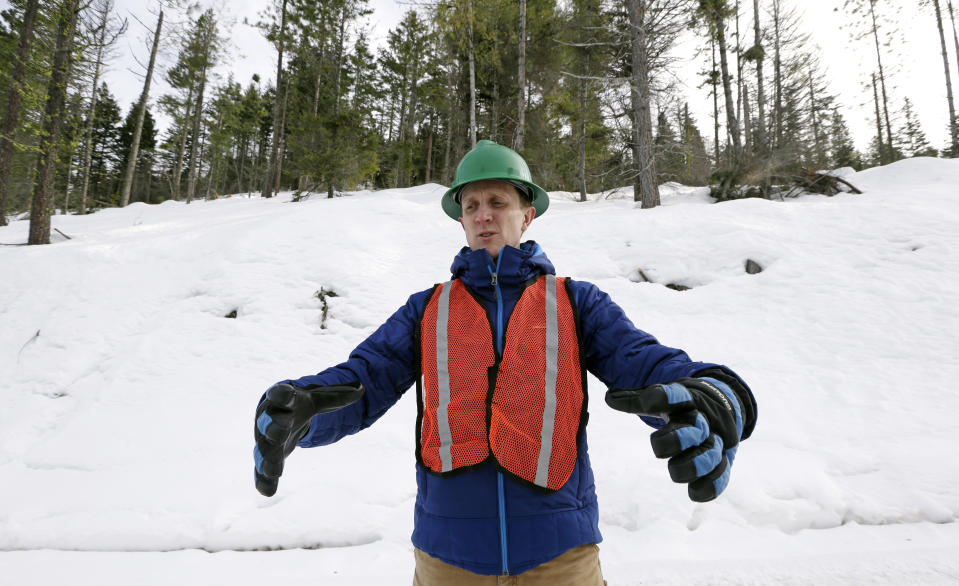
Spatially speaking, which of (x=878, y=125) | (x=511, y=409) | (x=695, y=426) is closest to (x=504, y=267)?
(x=511, y=409)

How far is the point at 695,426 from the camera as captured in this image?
930 millimetres

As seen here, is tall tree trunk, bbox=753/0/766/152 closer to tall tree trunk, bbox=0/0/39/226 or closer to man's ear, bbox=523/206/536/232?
man's ear, bbox=523/206/536/232

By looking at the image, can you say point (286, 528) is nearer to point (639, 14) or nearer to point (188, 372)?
point (188, 372)

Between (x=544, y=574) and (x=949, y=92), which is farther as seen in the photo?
(x=949, y=92)

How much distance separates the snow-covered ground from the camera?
8.75 ft

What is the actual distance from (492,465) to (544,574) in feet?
1.04

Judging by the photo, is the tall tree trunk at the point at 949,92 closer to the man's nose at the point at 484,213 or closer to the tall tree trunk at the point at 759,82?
the tall tree trunk at the point at 759,82

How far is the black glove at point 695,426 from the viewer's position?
35.9 inches

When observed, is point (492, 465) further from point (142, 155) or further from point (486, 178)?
point (142, 155)

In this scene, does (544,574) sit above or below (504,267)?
below

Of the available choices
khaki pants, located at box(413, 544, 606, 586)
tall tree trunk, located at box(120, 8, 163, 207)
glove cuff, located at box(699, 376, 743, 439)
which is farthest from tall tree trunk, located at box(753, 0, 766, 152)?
tall tree trunk, located at box(120, 8, 163, 207)

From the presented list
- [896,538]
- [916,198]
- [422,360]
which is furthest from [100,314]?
[916,198]

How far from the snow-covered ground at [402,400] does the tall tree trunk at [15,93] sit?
2.91m

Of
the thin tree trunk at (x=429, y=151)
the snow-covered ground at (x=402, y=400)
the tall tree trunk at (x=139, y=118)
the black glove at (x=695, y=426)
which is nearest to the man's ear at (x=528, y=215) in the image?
the black glove at (x=695, y=426)
